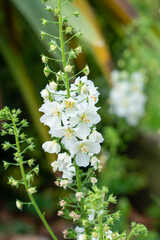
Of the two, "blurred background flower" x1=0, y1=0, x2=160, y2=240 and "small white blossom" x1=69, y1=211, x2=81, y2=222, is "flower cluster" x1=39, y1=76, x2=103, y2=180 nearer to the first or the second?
"small white blossom" x1=69, y1=211, x2=81, y2=222

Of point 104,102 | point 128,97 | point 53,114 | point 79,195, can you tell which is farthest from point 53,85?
point 104,102

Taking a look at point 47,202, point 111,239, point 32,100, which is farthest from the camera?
point 47,202

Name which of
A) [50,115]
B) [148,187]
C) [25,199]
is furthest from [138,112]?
[50,115]

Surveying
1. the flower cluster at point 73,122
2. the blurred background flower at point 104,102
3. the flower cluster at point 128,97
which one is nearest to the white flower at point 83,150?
the flower cluster at point 73,122

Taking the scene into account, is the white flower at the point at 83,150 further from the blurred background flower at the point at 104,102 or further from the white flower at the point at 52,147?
the blurred background flower at the point at 104,102

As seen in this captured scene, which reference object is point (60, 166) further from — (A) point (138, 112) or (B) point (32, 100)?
(A) point (138, 112)

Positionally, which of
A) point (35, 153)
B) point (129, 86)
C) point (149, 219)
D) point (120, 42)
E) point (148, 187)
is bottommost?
point (149, 219)
